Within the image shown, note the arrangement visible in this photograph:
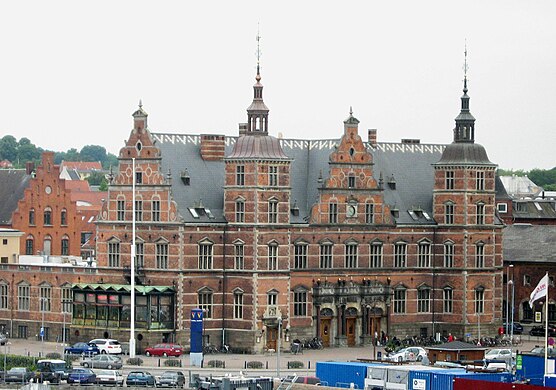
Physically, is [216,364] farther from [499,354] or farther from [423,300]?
[423,300]

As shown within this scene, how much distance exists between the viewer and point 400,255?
5674 inches

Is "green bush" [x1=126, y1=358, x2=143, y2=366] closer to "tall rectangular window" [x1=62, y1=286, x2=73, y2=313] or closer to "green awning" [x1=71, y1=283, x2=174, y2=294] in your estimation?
"green awning" [x1=71, y1=283, x2=174, y2=294]

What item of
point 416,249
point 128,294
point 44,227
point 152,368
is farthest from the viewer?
point 44,227

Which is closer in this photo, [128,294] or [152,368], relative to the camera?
[152,368]

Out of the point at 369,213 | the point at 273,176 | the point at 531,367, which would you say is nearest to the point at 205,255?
the point at 273,176

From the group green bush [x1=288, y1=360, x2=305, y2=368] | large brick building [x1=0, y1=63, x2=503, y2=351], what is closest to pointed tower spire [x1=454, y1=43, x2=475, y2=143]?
large brick building [x1=0, y1=63, x2=503, y2=351]

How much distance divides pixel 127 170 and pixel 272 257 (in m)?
11.5

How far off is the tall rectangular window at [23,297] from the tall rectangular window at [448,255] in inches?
1185

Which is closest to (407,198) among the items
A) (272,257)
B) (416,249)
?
(416,249)

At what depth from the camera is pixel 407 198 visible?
146m

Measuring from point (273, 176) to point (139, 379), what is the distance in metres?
26.2

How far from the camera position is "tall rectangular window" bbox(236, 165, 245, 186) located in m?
134

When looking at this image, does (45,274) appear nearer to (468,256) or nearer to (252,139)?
(252,139)

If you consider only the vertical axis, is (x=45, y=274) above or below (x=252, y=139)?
below
